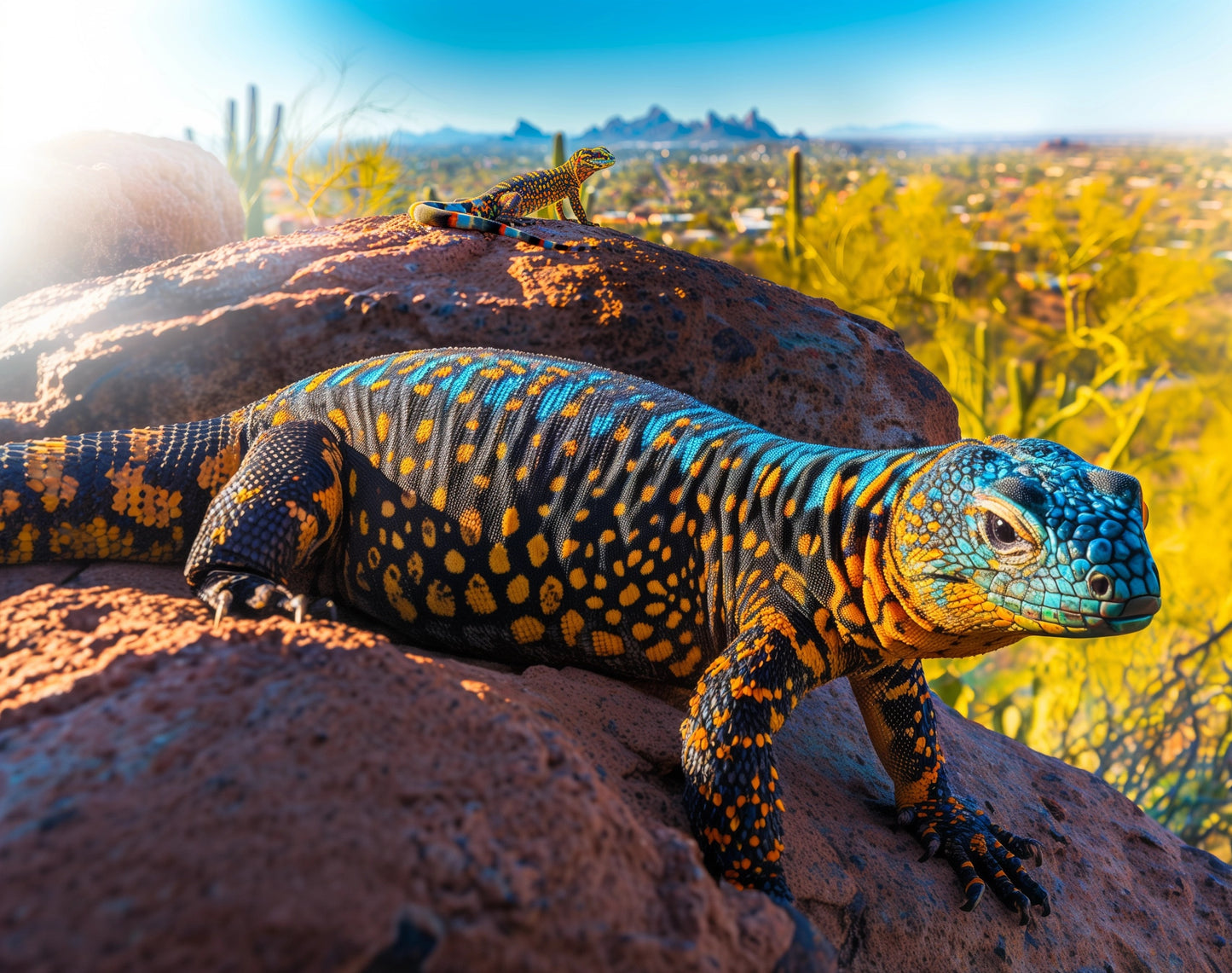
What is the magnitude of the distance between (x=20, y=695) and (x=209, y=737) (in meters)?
0.59

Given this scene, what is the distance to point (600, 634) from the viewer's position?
342 centimetres

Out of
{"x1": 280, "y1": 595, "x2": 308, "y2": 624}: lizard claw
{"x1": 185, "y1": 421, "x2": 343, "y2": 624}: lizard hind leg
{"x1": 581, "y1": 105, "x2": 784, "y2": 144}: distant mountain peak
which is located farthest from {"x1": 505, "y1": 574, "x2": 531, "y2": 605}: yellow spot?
{"x1": 581, "y1": 105, "x2": 784, "y2": 144}: distant mountain peak

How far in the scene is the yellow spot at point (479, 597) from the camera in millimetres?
3494

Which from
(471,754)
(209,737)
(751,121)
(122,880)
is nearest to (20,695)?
(209,737)

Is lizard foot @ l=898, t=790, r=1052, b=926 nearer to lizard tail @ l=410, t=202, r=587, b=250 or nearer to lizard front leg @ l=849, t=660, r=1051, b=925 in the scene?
lizard front leg @ l=849, t=660, r=1051, b=925

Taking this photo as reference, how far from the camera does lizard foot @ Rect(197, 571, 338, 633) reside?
277 centimetres

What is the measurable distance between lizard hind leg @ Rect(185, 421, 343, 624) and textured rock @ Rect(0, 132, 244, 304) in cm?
515

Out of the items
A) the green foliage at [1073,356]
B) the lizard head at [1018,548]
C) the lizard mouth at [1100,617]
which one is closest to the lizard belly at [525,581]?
the lizard head at [1018,548]

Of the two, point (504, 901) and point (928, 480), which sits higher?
point (928, 480)

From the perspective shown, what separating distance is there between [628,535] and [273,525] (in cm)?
146

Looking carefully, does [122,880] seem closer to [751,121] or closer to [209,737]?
A: [209,737]

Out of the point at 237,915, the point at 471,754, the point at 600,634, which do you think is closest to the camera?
the point at 237,915

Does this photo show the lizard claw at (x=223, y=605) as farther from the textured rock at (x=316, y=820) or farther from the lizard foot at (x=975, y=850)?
the lizard foot at (x=975, y=850)

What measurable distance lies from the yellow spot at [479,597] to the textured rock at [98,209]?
6.06m
